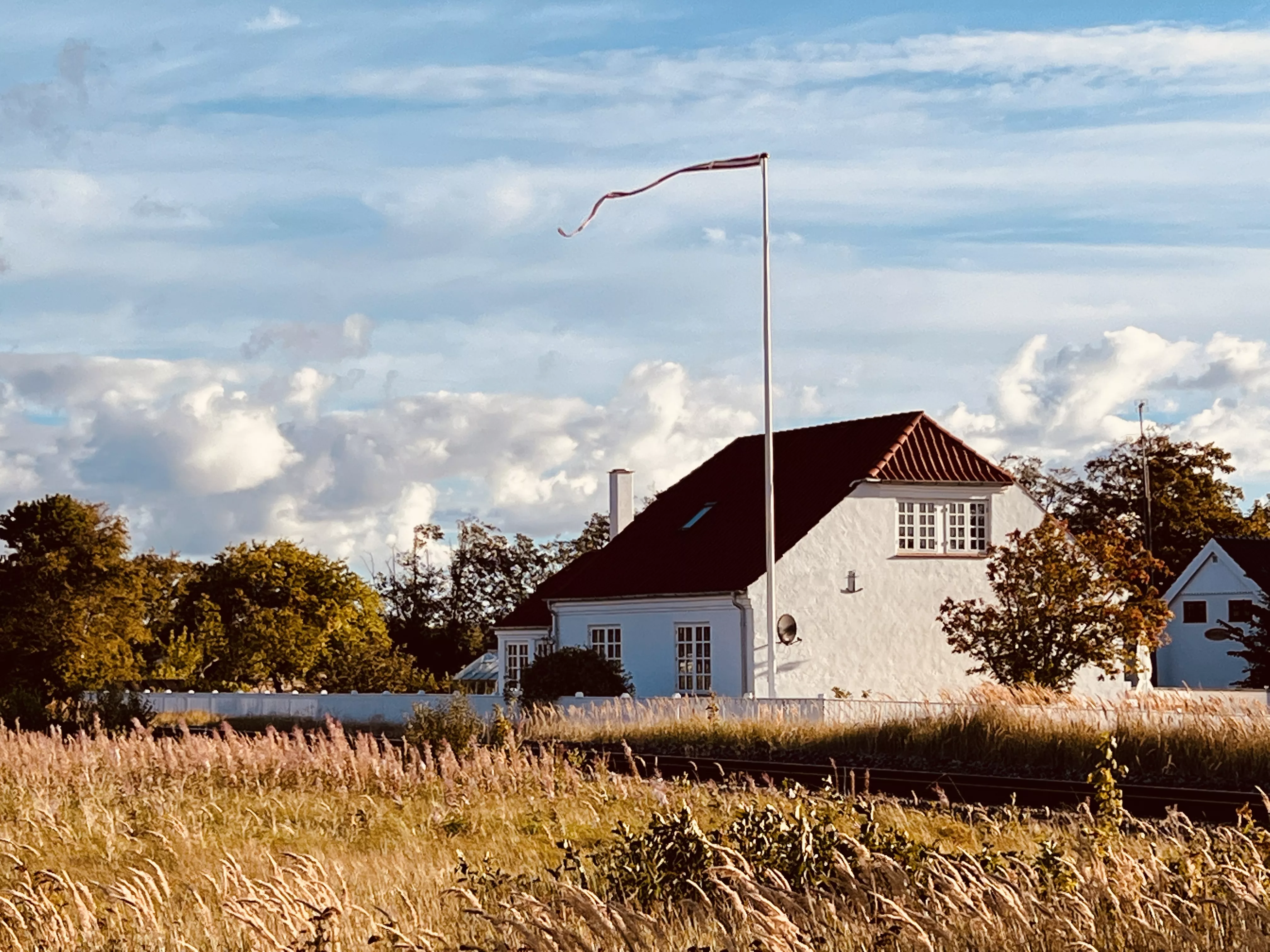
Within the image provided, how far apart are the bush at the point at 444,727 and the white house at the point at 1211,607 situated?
145 ft

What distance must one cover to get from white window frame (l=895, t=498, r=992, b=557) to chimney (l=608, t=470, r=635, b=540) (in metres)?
12.5

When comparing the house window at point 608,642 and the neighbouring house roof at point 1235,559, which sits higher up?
the neighbouring house roof at point 1235,559

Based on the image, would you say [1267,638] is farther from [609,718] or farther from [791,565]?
[609,718]

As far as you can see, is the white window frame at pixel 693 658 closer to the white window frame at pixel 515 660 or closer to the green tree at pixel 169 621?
the white window frame at pixel 515 660

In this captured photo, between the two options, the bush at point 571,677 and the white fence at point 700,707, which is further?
the bush at point 571,677

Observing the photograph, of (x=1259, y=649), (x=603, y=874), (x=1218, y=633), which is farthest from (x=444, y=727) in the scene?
(x=1218, y=633)

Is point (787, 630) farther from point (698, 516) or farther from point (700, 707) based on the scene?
point (700, 707)

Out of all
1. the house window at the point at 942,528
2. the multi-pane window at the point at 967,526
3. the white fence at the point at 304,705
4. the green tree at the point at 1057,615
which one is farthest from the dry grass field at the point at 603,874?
the multi-pane window at the point at 967,526

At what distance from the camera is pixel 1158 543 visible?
2955 inches

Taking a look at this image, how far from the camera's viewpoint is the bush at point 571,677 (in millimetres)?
41125

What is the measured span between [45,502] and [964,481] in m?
25.0

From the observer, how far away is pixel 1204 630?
65.4m

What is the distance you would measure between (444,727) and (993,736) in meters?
8.05

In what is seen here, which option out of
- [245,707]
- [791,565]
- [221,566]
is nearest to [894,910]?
[791,565]
